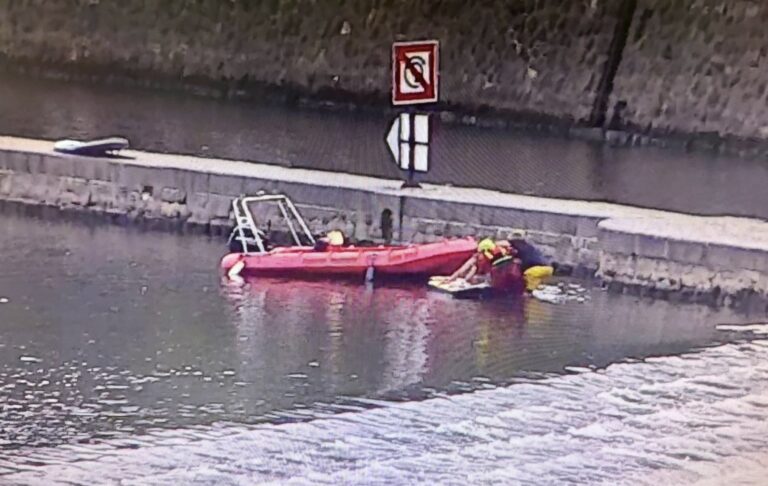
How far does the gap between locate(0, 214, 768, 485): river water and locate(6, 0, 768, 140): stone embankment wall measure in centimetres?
290

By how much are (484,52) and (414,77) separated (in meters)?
2.73

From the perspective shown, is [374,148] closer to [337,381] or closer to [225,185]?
[225,185]

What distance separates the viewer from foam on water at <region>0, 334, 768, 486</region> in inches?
96.4

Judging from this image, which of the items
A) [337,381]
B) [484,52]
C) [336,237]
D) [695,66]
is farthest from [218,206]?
[695,66]

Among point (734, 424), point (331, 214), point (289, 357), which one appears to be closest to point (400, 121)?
point (331, 214)

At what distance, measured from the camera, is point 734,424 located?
110 inches

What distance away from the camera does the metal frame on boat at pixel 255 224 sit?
4062mm

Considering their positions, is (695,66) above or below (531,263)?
above

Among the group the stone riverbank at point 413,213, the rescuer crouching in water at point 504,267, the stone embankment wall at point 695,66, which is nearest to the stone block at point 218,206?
the stone riverbank at point 413,213

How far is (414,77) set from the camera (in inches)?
174

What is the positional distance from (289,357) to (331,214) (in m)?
1.15

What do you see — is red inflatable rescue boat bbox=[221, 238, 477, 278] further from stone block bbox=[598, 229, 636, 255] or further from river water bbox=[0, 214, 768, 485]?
stone block bbox=[598, 229, 636, 255]

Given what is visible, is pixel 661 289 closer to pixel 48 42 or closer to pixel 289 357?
pixel 289 357

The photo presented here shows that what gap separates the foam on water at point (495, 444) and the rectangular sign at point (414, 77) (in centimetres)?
145
